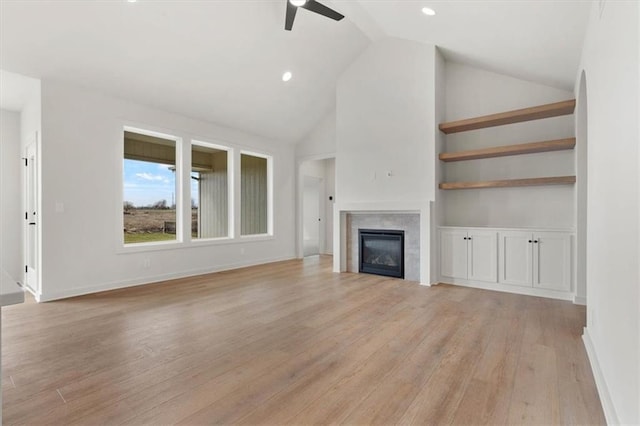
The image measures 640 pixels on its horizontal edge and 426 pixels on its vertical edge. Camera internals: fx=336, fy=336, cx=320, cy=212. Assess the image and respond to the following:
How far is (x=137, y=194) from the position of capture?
17.4 ft

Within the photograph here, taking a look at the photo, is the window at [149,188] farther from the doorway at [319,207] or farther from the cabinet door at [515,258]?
the cabinet door at [515,258]

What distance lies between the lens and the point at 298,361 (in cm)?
244

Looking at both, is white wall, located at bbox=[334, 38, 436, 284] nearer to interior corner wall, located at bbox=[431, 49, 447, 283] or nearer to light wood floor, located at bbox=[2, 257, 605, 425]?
interior corner wall, located at bbox=[431, 49, 447, 283]

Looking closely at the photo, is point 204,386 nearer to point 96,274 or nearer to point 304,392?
point 304,392

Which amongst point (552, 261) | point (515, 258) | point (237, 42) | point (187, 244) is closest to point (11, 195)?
point (187, 244)

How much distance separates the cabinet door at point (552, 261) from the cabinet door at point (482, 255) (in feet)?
1.50

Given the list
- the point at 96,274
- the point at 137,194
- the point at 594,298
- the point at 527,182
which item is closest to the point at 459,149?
the point at 527,182

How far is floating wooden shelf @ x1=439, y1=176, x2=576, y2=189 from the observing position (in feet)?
13.5

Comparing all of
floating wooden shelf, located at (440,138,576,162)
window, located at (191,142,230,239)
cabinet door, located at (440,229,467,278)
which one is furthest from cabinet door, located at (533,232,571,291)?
window, located at (191,142,230,239)

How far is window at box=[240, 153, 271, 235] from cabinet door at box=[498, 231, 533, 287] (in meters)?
4.50

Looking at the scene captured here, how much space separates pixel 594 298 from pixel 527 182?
2.29m

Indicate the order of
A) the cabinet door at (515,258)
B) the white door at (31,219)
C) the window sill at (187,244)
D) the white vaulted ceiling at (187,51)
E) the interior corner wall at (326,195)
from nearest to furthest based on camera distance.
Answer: the white vaulted ceiling at (187,51), the cabinet door at (515,258), the white door at (31,219), the window sill at (187,244), the interior corner wall at (326,195)

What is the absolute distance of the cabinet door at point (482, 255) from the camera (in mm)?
4535

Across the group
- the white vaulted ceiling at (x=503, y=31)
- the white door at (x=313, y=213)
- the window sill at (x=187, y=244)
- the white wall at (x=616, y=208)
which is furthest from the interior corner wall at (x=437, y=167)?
the white door at (x=313, y=213)
